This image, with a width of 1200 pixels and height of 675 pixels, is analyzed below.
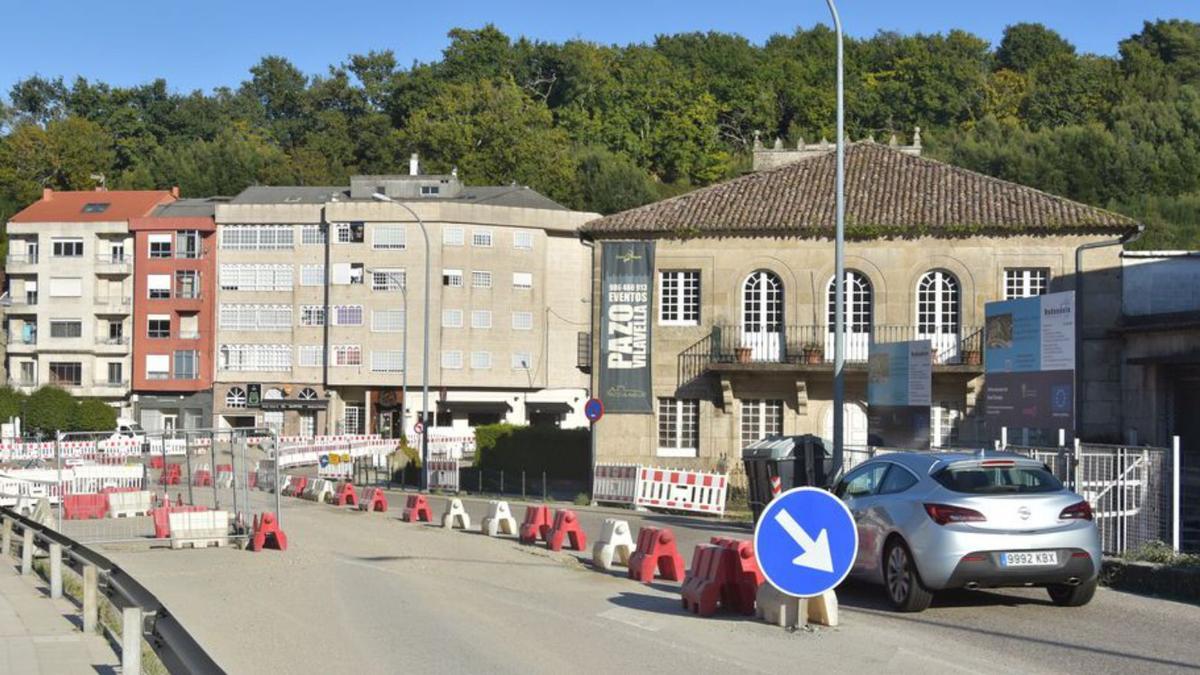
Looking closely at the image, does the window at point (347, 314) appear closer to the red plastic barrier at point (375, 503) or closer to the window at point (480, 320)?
the window at point (480, 320)

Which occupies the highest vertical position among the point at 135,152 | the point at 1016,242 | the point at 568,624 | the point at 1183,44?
the point at 1183,44

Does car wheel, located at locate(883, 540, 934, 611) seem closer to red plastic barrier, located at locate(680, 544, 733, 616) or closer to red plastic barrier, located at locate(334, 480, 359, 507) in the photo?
red plastic barrier, located at locate(680, 544, 733, 616)

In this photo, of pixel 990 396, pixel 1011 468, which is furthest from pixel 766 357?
pixel 1011 468

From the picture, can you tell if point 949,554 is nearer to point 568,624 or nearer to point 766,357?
point 568,624

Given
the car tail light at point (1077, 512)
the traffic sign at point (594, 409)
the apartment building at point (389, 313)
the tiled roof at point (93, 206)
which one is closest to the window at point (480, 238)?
the apartment building at point (389, 313)

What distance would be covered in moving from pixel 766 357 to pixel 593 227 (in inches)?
241

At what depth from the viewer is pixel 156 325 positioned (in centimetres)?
8312

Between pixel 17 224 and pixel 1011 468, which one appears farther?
pixel 17 224

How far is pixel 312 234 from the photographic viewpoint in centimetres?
8088

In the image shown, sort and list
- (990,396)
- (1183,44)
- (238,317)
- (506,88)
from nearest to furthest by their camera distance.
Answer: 1. (990,396)
2. (238,317)
3. (506,88)
4. (1183,44)

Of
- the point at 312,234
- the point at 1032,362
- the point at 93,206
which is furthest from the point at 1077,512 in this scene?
the point at 93,206

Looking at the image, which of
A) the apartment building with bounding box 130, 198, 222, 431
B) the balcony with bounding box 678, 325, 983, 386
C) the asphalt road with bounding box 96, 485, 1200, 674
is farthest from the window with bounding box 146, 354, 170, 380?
the asphalt road with bounding box 96, 485, 1200, 674

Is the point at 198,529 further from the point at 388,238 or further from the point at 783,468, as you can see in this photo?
the point at 388,238

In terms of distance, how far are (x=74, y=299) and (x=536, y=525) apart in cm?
6737
